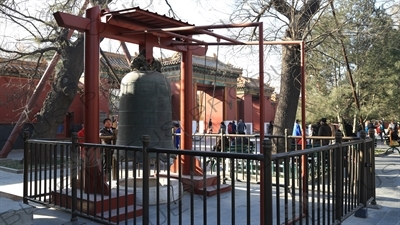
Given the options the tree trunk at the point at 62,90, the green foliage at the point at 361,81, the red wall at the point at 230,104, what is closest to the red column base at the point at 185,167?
the tree trunk at the point at 62,90

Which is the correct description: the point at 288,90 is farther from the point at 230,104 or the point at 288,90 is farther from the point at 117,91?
the point at 230,104

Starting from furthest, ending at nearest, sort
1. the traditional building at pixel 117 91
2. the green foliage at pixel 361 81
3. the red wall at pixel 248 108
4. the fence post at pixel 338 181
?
1. the red wall at pixel 248 108
2. the green foliage at pixel 361 81
3. the traditional building at pixel 117 91
4. the fence post at pixel 338 181

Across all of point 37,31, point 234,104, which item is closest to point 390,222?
point 37,31

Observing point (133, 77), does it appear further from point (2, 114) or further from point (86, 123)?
point (2, 114)

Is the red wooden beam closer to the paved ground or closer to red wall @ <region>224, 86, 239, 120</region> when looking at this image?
the paved ground

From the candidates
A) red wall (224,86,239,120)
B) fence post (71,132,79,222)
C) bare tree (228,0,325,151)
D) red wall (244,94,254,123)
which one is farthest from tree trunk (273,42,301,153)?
red wall (244,94,254,123)

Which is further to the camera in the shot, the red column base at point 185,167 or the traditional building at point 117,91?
the traditional building at point 117,91

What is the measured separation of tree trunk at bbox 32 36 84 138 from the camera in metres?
10.2

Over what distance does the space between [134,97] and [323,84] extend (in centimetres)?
1147

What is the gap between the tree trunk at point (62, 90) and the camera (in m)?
10.2

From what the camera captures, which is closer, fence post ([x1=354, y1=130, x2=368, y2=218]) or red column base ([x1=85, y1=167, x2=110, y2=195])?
red column base ([x1=85, y1=167, x2=110, y2=195])

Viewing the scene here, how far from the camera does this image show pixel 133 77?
15.8 ft

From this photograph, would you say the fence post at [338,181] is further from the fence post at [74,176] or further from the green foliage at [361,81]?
the green foliage at [361,81]

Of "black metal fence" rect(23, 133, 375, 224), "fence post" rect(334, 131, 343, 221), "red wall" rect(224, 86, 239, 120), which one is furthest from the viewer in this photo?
"red wall" rect(224, 86, 239, 120)
